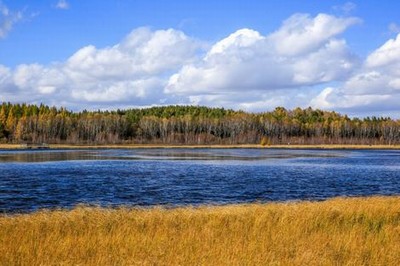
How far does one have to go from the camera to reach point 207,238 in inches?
651

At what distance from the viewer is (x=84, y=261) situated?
13344 mm

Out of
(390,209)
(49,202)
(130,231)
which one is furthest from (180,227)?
(49,202)

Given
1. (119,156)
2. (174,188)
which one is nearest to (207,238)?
(174,188)

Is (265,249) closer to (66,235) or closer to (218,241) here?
(218,241)

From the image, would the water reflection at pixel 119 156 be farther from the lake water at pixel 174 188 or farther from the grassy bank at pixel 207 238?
the grassy bank at pixel 207 238

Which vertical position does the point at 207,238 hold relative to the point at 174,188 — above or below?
above

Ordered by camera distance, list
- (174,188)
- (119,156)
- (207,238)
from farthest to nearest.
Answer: (119,156) → (174,188) → (207,238)

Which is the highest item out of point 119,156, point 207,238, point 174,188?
point 207,238

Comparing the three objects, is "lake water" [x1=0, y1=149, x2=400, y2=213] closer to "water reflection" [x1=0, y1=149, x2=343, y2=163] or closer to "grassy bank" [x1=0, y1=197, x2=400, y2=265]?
"grassy bank" [x1=0, y1=197, x2=400, y2=265]

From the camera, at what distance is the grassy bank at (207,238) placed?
1374 centimetres

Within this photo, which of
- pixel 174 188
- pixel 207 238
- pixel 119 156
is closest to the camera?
pixel 207 238

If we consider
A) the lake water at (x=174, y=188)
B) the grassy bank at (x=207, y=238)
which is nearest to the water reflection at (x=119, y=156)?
the lake water at (x=174, y=188)

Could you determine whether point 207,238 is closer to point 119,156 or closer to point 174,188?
point 174,188

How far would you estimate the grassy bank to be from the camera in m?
13.7
